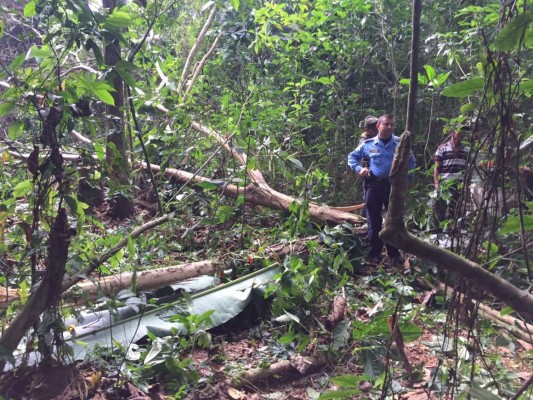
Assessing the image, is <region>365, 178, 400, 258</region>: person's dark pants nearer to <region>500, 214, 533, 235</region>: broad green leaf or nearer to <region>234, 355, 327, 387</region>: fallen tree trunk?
<region>234, 355, 327, 387</region>: fallen tree trunk

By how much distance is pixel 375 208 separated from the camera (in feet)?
17.8

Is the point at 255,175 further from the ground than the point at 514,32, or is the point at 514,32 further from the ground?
the point at 514,32

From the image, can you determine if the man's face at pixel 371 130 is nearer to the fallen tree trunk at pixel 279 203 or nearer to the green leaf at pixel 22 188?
the fallen tree trunk at pixel 279 203

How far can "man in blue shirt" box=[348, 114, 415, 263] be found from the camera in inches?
Result: 208

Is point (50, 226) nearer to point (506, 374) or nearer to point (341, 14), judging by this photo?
point (506, 374)

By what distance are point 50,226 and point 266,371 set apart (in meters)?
1.71

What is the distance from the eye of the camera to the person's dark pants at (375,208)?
17.7 ft

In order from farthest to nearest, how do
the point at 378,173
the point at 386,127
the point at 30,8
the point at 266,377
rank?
the point at 378,173
the point at 386,127
the point at 266,377
the point at 30,8

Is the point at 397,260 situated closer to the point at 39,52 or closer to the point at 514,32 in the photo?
the point at 39,52

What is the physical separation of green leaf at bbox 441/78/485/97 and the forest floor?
4.24 feet

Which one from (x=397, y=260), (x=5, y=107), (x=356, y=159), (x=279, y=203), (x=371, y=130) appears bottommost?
(x=397, y=260)

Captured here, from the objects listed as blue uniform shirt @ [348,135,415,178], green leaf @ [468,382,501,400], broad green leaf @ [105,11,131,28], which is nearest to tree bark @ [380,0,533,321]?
green leaf @ [468,382,501,400]

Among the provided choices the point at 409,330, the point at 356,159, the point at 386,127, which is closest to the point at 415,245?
the point at 409,330

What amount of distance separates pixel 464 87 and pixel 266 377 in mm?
2519
